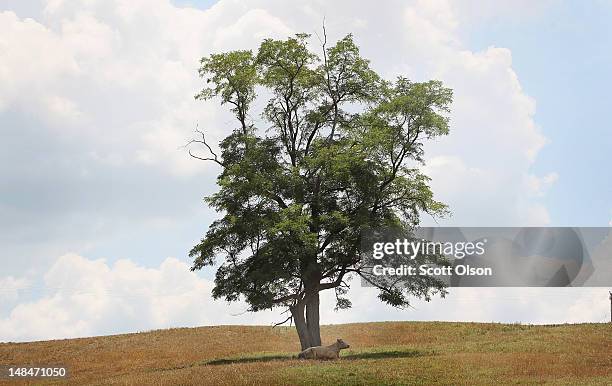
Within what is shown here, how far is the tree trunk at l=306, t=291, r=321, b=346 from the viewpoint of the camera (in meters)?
43.1

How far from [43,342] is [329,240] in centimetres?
3090

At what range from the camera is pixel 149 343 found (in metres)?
56.3

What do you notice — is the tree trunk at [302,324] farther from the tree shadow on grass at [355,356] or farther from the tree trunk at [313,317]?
the tree shadow on grass at [355,356]

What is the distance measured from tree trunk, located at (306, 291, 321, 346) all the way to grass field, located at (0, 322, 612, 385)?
1832 mm

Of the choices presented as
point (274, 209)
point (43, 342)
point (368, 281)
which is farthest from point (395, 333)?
point (43, 342)

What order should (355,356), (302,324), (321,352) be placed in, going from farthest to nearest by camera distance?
(302,324) < (355,356) < (321,352)

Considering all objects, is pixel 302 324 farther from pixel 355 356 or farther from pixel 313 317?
pixel 355 356

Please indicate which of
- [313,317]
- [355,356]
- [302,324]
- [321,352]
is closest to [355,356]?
[355,356]

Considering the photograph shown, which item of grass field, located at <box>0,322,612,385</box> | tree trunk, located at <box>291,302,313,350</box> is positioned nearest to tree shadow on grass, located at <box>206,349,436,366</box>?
grass field, located at <box>0,322,612,385</box>

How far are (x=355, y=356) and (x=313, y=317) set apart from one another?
334 cm

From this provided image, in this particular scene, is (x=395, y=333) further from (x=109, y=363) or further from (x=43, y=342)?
(x=43, y=342)

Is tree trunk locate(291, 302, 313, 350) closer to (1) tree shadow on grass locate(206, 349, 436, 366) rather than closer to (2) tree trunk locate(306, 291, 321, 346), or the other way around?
(2) tree trunk locate(306, 291, 321, 346)

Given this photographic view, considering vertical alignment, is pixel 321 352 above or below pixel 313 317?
below

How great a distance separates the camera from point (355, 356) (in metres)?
41.8
